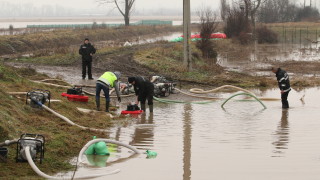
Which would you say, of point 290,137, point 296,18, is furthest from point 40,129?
point 296,18

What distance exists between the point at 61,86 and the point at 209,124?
20.5ft

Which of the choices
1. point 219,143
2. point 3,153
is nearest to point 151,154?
point 219,143

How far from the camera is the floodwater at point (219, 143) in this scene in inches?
422

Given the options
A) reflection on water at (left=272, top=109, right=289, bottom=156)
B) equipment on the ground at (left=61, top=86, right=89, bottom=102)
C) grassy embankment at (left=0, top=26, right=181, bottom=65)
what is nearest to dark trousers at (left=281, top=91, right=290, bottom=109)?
reflection on water at (left=272, top=109, right=289, bottom=156)

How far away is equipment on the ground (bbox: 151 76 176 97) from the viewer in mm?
20266

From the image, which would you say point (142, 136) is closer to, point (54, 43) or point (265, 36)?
point (54, 43)

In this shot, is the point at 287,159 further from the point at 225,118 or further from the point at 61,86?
the point at 61,86

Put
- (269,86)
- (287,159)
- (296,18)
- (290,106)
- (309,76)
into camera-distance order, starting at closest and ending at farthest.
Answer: (287,159) < (290,106) < (269,86) < (309,76) < (296,18)

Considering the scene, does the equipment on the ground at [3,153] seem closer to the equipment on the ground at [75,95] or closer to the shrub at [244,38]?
the equipment on the ground at [75,95]

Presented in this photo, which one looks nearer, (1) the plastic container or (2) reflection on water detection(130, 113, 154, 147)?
(1) the plastic container

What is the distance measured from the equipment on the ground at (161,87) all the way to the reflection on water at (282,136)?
4.57 meters

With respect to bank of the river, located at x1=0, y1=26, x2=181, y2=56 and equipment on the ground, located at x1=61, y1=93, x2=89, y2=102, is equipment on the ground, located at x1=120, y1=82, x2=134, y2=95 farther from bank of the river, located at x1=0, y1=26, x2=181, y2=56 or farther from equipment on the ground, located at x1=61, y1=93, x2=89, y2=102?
bank of the river, located at x1=0, y1=26, x2=181, y2=56

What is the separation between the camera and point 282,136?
46.3 feet

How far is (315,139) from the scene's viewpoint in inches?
539
